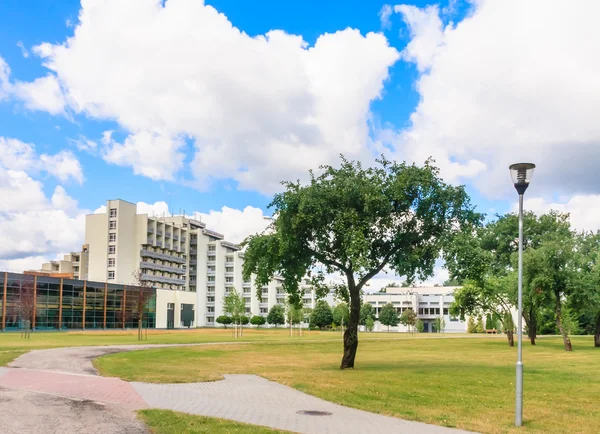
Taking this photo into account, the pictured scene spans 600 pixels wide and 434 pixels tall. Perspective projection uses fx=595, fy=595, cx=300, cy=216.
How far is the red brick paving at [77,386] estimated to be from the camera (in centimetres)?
1623

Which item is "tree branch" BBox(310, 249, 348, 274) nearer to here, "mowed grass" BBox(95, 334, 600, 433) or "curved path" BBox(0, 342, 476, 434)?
"mowed grass" BBox(95, 334, 600, 433)

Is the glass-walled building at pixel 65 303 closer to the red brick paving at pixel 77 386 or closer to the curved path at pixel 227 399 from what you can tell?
the red brick paving at pixel 77 386

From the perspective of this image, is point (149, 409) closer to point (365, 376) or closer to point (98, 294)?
point (365, 376)

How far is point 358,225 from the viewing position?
2517cm

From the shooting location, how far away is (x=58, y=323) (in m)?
93.9

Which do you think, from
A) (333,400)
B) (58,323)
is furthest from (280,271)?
(58,323)

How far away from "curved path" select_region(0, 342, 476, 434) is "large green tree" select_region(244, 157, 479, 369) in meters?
6.10

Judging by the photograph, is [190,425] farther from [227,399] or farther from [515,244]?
[515,244]

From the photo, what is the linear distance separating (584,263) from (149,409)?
4426 cm

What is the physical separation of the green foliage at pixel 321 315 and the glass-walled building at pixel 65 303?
1472 inches

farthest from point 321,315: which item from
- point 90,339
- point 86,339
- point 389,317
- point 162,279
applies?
point 86,339

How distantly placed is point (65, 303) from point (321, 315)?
56691 millimetres

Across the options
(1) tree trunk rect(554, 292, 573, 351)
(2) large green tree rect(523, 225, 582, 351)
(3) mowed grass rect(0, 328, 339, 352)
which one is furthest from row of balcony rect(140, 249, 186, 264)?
(1) tree trunk rect(554, 292, 573, 351)

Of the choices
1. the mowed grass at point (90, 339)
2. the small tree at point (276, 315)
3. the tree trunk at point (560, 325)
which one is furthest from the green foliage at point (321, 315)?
the tree trunk at point (560, 325)
